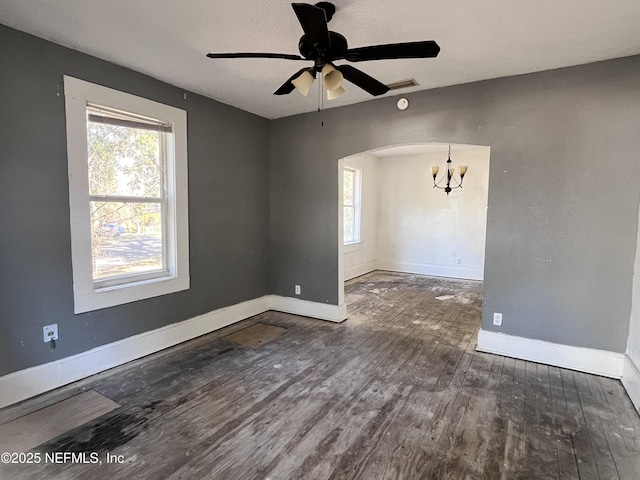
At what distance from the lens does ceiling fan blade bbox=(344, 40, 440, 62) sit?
5.67 ft

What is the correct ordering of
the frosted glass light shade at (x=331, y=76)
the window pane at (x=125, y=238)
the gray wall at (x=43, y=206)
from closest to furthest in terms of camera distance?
the frosted glass light shade at (x=331, y=76) < the gray wall at (x=43, y=206) < the window pane at (x=125, y=238)

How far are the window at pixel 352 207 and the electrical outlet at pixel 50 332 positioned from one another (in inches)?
192

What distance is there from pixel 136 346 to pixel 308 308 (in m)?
2.00

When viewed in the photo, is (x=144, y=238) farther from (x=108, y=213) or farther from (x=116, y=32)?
(x=116, y=32)

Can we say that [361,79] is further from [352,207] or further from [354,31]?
[352,207]

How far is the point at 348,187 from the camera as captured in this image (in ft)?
22.0

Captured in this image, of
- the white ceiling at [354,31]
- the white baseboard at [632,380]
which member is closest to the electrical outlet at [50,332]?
the white ceiling at [354,31]

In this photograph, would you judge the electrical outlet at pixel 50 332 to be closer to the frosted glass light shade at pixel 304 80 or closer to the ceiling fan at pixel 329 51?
the ceiling fan at pixel 329 51

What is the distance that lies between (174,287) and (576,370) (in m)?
3.79

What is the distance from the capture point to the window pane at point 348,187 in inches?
259

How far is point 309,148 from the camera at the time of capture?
164 inches

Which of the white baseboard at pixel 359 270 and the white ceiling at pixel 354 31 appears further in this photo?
the white baseboard at pixel 359 270

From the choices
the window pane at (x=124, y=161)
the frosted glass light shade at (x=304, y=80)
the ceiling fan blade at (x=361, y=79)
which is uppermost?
the ceiling fan blade at (x=361, y=79)

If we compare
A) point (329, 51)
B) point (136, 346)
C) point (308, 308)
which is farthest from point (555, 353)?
point (136, 346)
